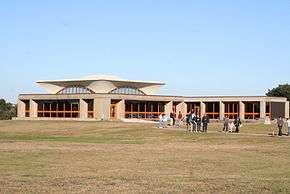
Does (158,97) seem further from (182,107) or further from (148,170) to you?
(148,170)

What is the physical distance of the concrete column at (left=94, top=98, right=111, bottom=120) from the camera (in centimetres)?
7312

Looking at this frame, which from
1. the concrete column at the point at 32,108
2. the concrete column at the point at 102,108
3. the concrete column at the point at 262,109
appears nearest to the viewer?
the concrete column at the point at 102,108

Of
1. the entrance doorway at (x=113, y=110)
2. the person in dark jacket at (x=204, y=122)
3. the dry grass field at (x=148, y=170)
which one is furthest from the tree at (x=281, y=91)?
the dry grass field at (x=148, y=170)

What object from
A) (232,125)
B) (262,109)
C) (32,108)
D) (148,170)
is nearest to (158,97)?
(262,109)

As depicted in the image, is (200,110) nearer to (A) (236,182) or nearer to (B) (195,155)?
(B) (195,155)

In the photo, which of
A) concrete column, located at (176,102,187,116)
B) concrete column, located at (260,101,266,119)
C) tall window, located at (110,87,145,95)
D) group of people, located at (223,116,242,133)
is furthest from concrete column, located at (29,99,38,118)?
group of people, located at (223,116,242,133)

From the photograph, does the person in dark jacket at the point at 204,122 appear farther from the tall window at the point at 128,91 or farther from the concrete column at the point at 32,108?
the concrete column at the point at 32,108

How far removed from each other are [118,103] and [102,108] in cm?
319

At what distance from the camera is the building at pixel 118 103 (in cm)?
7575

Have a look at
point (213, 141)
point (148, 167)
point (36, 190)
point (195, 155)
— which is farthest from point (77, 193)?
point (213, 141)

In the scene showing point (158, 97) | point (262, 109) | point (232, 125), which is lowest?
point (232, 125)

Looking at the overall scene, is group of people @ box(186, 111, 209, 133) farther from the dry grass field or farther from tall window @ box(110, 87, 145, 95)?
tall window @ box(110, 87, 145, 95)

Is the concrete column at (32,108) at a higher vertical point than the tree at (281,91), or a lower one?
lower

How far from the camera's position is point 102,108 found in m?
73.2
